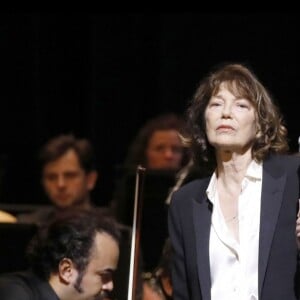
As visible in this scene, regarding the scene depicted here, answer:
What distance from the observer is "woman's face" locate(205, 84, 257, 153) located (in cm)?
407

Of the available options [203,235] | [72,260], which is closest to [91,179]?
[72,260]

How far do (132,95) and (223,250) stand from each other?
3.17 m

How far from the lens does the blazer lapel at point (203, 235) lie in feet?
13.2

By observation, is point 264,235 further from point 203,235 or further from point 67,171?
point 67,171

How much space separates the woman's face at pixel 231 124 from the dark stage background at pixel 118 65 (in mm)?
2892

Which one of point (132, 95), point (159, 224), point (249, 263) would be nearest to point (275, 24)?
point (132, 95)

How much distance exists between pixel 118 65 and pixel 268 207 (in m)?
3.19

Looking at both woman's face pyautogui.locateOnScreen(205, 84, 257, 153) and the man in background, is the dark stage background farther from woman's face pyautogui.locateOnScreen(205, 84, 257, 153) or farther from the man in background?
woman's face pyautogui.locateOnScreen(205, 84, 257, 153)

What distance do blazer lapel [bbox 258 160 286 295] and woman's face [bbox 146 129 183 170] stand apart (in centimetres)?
210

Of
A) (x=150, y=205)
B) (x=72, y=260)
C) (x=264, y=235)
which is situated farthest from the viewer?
(x=150, y=205)

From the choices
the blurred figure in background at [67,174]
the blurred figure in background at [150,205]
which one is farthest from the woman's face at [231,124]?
the blurred figure in background at [67,174]

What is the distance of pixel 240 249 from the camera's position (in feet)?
13.1

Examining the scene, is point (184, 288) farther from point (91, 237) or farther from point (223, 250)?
point (91, 237)

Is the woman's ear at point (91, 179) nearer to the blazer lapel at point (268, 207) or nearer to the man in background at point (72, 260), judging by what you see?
the man in background at point (72, 260)
